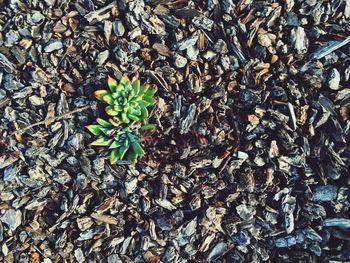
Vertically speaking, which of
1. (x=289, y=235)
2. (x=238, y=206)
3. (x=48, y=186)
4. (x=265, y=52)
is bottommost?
(x=289, y=235)

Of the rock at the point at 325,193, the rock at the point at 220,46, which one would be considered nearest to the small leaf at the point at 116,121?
the rock at the point at 220,46

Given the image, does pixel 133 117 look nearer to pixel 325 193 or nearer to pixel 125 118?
pixel 125 118

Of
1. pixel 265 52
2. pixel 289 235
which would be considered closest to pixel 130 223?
pixel 289 235

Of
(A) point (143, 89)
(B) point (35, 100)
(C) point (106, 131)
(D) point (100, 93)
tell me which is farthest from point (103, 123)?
(B) point (35, 100)

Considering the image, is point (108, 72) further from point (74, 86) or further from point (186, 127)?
point (186, 127)

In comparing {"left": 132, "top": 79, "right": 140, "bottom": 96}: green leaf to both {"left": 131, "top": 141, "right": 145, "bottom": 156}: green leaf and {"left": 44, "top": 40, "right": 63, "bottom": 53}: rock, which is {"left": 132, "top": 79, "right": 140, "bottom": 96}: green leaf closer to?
{"left": 131, "top": 141, "right": 145, "bottom": 156}: green leaf

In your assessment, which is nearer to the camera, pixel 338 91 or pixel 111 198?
pixel 338 91

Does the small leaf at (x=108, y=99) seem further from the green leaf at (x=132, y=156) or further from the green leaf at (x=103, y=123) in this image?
the green leaf at (x=132, y=156)

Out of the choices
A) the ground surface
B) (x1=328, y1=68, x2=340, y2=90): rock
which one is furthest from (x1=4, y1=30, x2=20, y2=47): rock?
(x1=328, y1=68, x2=340, y2=90): rock
